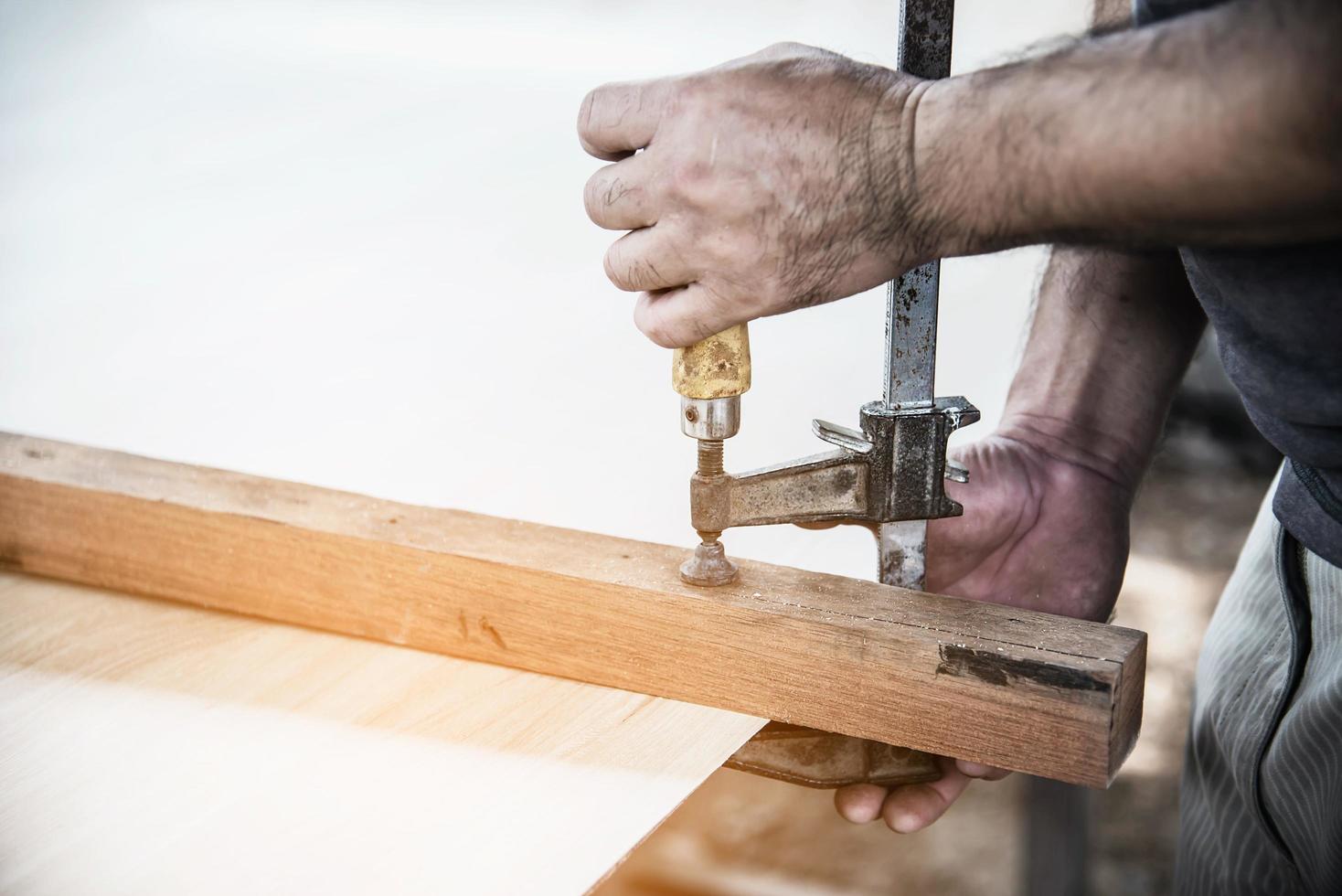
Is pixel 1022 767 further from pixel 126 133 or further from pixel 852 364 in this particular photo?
pixel 126 133

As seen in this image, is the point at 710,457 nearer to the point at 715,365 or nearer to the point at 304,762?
the point at 715,365

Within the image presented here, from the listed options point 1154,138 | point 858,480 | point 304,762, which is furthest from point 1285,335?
point 304,762

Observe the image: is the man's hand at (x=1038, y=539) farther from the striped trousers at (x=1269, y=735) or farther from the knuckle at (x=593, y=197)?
the knuckle at (x=593, y=197)

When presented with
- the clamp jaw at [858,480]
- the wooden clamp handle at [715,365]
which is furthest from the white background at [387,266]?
the wooden clamp handle at [715,365]

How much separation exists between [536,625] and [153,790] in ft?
0.96

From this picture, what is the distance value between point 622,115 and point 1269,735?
→ 0.76 meters

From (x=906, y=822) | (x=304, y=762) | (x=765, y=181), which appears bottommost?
(x=906, y=822)

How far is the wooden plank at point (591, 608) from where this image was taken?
0.79m

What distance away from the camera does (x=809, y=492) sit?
86cm

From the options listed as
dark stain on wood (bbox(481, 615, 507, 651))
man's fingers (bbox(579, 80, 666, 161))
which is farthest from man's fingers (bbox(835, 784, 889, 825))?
man's fingers (bbox(579, 80, 666, 161))

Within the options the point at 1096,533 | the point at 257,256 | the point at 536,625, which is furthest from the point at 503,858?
the point at 257,256

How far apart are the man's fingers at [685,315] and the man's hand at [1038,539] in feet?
1.31

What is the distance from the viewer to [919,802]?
986 millimetres

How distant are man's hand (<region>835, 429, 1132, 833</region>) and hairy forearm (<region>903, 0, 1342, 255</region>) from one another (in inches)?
17.4
